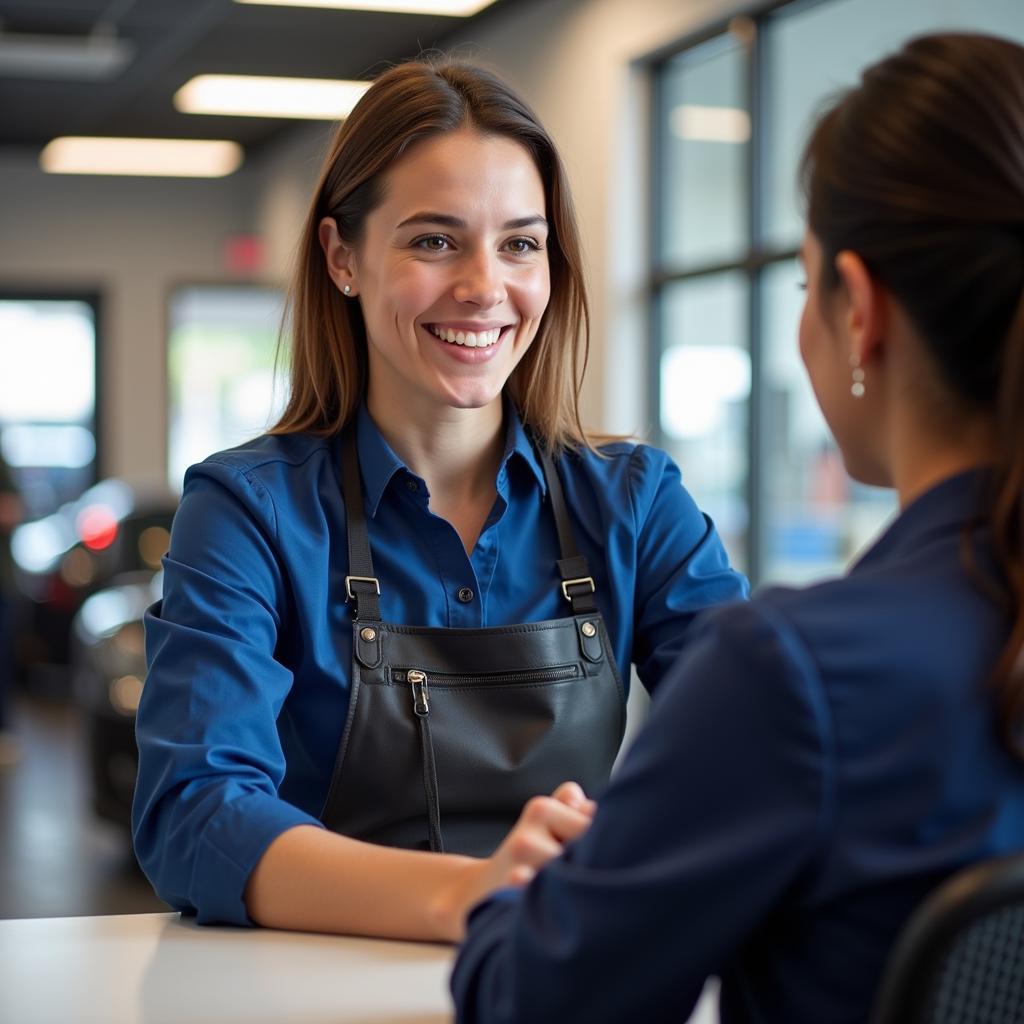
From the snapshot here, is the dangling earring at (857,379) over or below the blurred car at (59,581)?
over

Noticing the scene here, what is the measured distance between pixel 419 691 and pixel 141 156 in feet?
28.8

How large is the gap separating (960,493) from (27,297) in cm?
1019

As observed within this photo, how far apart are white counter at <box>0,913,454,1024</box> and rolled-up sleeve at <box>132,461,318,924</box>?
61mm

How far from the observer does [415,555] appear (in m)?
1.64

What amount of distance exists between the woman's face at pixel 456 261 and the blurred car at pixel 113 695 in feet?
9.64

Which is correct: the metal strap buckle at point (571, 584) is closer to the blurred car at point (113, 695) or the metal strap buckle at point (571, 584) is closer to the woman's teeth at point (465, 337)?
the woman's teeth at point (465, 337)

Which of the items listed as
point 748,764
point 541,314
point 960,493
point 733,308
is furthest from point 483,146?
point 733,308

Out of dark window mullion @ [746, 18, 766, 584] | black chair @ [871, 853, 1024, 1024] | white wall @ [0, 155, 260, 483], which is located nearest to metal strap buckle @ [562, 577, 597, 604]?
black chair @ [871, 853, 1024, 1024]

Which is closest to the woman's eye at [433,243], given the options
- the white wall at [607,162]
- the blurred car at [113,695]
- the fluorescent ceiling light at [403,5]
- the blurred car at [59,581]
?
the blurred car at [113,695]

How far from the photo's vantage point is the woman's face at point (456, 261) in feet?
5.34

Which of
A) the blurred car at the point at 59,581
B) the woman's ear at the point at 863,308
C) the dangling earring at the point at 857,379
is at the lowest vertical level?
the blurred car at the point at 59,581

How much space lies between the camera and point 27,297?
10289 mm

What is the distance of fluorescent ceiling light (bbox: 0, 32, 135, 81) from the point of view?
6719mm

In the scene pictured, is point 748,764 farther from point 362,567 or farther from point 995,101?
point 362,567
